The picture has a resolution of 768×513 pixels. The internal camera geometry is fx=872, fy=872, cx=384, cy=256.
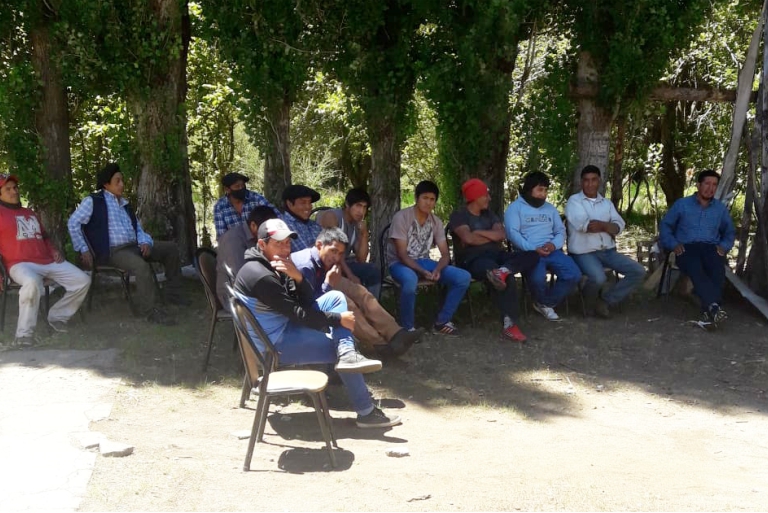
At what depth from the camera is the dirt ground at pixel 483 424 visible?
4414 millimetres

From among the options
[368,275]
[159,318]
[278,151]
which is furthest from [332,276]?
[278,151]

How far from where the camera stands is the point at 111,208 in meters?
8.02

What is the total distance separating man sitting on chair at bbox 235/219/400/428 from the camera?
5148 millimetres

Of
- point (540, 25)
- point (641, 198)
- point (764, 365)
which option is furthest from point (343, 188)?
point (764, 365)

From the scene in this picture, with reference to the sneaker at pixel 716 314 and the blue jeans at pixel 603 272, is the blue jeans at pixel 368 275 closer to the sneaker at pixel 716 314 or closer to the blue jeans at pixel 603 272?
the blue jeans at pixel 603 272

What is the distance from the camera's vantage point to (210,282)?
650 cm

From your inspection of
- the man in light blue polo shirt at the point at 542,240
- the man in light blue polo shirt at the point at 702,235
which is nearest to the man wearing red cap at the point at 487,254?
the man in light blue polo shirt at the point at 542,240

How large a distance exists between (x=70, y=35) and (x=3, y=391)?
13.3 feet

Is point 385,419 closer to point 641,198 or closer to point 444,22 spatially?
point 444,22

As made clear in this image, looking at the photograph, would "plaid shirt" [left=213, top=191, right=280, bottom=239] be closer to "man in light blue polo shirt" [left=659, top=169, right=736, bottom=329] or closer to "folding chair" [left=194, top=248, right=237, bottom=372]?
"folding chair" [left=194, top=248, right=237, bottom=372]

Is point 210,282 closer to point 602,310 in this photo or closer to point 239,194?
point 239,194

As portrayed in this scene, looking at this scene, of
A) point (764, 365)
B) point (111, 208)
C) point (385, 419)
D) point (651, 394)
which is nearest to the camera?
point (385, 419)

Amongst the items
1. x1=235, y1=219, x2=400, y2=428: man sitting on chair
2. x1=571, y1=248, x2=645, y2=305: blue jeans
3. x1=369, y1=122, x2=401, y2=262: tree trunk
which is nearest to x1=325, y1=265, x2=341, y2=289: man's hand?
x1=235, y1=219, x2=400, y2=428: man sitting on chair

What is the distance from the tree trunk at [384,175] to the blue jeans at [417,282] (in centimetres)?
160
